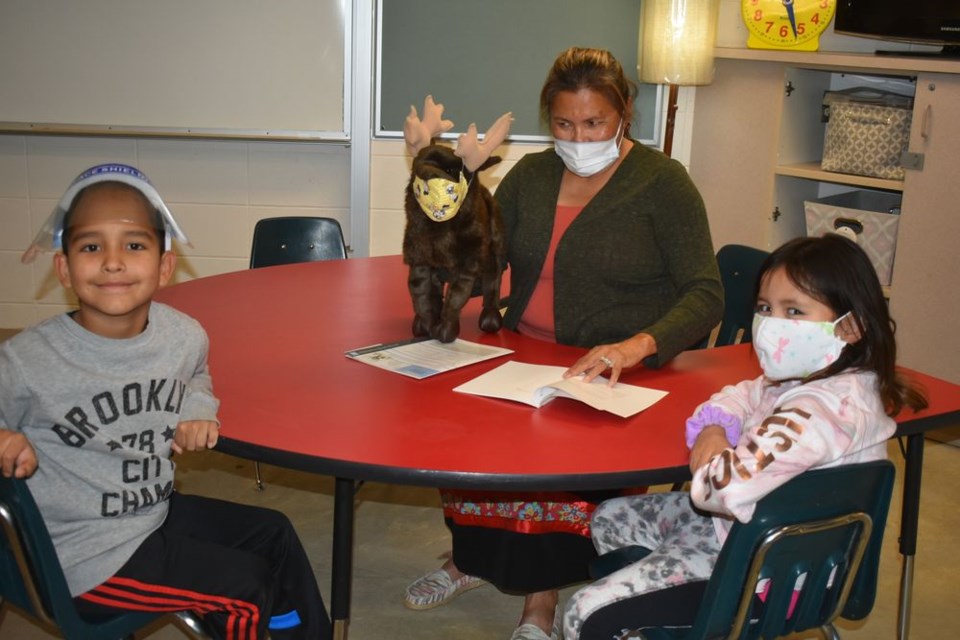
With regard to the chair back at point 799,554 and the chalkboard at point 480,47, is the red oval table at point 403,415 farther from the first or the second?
the chalkboard at point 480,47

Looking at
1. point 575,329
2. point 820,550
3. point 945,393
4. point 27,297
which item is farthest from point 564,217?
point 27,297

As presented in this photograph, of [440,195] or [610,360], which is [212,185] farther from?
[610,360]

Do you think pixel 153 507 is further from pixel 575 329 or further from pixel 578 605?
pixel 575 329

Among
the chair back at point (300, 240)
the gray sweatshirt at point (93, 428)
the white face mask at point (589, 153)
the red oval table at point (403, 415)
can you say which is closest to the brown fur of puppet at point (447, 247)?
the red oval table at point (403, 415)

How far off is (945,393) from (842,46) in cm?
266

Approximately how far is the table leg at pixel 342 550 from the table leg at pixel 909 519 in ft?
3.91

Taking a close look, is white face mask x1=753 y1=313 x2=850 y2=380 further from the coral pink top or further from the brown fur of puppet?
the coral pink top

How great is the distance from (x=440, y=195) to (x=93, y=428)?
0.79 m

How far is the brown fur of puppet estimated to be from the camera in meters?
2.11

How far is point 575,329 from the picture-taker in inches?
94.5

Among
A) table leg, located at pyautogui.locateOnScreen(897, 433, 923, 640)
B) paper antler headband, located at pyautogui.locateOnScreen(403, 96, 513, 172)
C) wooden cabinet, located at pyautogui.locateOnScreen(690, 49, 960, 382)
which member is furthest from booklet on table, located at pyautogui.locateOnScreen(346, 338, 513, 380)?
wooden cabinet, located at pyautogui.locateOnScreen(690, 49, 960, 382)

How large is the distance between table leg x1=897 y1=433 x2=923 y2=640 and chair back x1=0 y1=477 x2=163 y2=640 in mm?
1554

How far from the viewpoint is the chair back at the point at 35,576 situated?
1.50 meters

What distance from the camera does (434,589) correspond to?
2.62 metres
